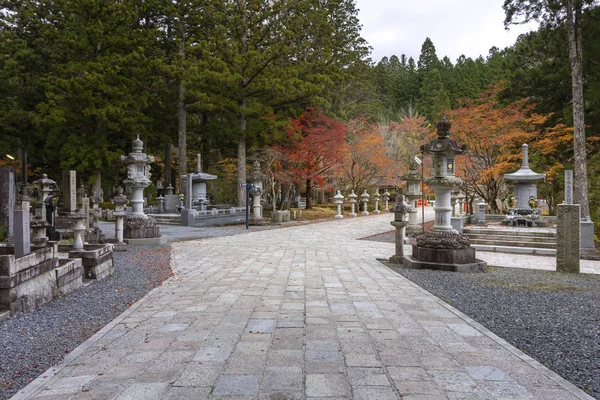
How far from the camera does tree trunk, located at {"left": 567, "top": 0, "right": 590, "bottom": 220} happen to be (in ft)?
41.7

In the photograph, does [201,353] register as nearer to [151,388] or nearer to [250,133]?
[151,388]

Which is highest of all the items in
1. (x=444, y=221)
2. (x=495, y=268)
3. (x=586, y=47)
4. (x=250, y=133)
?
(x=586, y=47)

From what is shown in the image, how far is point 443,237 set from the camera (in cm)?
807

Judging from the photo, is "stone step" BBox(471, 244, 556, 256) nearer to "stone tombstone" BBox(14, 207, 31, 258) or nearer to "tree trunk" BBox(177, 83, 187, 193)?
"stone tombstone" BBox(14, 207, 31, 258)

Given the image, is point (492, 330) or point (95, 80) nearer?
point (492, 330)

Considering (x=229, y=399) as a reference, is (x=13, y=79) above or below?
above

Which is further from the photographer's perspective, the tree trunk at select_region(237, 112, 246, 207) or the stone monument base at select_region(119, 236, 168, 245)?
the tree trunk at select_region(237, 112, 246, 207)

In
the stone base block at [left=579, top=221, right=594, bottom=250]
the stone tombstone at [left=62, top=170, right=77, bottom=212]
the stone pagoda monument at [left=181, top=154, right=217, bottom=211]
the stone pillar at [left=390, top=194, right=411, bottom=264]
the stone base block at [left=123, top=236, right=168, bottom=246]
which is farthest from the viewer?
the stone pagoda monument at [left=181, top=154, right=217, bottom=211]

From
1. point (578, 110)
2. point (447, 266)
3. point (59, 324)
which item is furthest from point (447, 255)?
point (578, 110)

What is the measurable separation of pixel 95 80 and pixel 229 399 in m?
22.8

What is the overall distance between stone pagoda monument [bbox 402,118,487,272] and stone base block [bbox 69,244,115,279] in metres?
5.92

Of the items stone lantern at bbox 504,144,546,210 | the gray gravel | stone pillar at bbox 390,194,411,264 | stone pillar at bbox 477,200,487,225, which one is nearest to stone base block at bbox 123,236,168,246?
the gray gravel

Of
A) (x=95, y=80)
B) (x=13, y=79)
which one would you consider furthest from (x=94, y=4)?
(x=13, y=79)

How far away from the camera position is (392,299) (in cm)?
538
